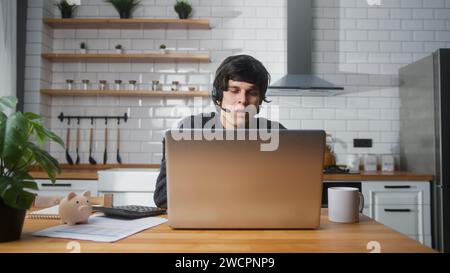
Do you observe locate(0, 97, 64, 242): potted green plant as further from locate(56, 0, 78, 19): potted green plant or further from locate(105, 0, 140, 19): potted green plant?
locate(56, 0, 78, 19): potted green plant

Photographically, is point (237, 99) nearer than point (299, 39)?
Yes

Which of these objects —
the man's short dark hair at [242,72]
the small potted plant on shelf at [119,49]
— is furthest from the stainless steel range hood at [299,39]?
the man's short dark hair at [242,72]

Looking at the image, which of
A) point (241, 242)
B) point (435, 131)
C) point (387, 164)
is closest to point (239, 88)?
point (241, 242)

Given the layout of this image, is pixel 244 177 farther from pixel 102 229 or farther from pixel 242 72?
pixel 242 72

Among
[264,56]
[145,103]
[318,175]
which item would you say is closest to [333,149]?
[264,56]

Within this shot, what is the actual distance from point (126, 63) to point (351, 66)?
2.17 meters

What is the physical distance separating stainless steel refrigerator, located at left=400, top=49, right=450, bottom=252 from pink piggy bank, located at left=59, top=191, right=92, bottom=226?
112 inches

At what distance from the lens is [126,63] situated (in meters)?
3.85

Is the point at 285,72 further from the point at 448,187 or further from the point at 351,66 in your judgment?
the point at 448,187

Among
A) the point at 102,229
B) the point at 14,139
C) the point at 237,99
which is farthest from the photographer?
the point at 237,99

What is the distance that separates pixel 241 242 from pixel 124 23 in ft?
10.6

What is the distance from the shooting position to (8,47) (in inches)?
130
